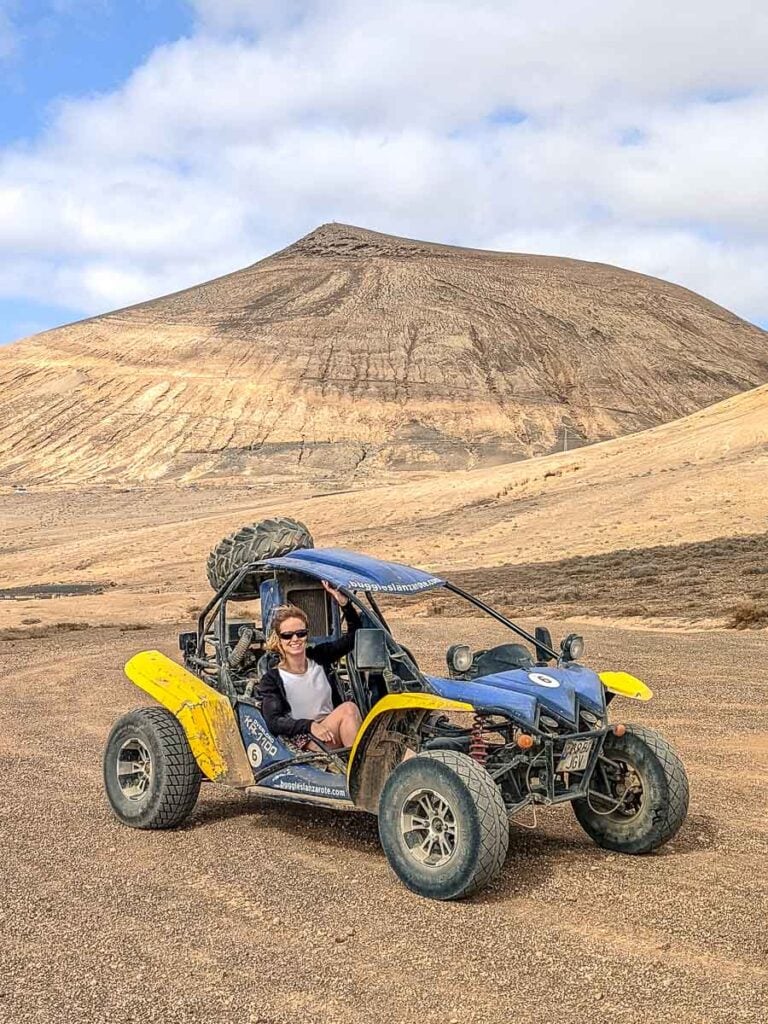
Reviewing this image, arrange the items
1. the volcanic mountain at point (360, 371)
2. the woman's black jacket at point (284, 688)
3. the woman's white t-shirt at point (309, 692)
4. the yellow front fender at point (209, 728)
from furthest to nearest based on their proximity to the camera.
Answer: the volcanic mountain at point (360, 371)
the yellow front fender at point (209, 728)
the woman's white t-shirt at point (309, 692)
the woman's black jacket at point (284, 688)

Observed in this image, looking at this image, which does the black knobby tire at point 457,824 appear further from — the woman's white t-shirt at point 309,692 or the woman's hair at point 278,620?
the woman's hair at point 278,620

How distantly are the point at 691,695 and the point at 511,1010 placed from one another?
793cm

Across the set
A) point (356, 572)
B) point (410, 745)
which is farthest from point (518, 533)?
point (410, 745)

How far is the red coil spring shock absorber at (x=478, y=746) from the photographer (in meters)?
6.05

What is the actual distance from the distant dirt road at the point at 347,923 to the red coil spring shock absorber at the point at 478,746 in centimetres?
61

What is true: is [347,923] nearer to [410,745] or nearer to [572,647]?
[410,745]

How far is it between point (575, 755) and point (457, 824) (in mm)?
853

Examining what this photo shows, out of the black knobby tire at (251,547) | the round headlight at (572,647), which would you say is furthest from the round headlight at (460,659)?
the black knobby tire at (251,547)

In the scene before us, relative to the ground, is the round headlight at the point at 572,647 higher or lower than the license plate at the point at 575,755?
higher

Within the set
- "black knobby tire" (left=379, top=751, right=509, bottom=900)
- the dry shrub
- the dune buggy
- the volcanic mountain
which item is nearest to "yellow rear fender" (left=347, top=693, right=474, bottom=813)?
the dune buggy

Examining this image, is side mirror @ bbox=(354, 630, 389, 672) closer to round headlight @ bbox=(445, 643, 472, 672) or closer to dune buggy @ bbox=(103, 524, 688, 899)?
dune buggy @ bbox=(103, 524, 688, 899)

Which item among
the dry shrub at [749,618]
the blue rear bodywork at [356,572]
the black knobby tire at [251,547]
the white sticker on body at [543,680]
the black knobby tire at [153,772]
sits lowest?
the black knobby tire at [153,772]

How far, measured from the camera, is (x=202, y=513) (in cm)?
5247

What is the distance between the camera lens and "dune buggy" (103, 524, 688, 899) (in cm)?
566
